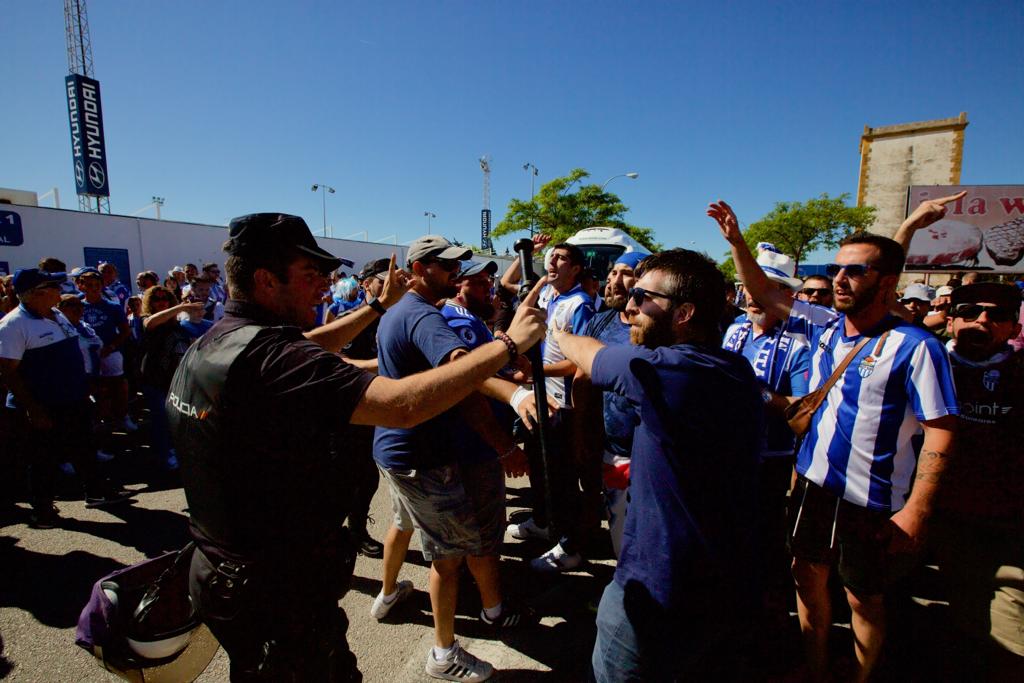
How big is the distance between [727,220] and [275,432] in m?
2.59

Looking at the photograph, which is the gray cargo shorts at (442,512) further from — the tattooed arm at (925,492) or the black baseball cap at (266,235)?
the tattooed arm at (925,492)

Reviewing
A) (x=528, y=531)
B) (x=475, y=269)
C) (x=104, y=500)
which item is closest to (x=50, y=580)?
(x=104, y=500)

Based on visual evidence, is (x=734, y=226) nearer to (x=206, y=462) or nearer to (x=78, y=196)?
(x=206, y=462)

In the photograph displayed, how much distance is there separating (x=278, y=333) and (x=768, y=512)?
305 cm

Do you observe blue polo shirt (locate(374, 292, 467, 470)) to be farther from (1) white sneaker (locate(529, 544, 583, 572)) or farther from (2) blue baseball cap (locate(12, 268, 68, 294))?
(2) blue baseball cap (locate(12, 268, 68, 294))

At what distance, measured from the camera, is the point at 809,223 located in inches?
1497

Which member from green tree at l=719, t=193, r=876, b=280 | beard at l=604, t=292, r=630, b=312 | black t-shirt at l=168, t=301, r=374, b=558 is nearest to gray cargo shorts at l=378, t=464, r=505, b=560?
black t-shirt at l=168, t=301, r=374, b=558

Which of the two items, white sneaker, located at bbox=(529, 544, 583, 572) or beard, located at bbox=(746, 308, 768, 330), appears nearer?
beard, located at bbox=(746, 308, 768, 330)

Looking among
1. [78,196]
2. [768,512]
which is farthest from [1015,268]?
[78,196]

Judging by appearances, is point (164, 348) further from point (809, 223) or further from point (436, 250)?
point (809, 223)

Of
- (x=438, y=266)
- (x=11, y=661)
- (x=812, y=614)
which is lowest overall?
(x=11, y=661)

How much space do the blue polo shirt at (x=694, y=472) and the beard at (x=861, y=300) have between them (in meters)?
1.20

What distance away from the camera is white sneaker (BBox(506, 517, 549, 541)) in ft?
13.6

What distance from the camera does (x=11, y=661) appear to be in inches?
105
